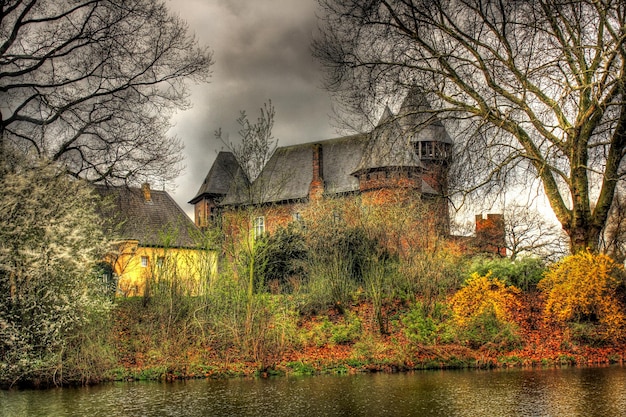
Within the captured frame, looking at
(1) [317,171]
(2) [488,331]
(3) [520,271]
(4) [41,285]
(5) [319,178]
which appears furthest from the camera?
(1) [317,171]

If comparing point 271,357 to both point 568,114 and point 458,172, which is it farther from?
point 568,114

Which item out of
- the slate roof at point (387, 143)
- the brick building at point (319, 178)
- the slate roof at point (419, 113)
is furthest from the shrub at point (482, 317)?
the brick building at point (319, 178)

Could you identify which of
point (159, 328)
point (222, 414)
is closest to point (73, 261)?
A: point (159, 328)

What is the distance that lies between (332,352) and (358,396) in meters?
5.12

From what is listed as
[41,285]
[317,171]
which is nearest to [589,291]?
[41,285]

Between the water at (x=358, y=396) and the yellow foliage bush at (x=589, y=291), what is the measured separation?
2.45 m

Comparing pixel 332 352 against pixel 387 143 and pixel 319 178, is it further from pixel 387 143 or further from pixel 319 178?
pixel 319 178

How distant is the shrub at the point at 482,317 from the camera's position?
614 inches

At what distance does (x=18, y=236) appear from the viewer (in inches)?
512

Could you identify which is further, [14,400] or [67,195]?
[67,195]

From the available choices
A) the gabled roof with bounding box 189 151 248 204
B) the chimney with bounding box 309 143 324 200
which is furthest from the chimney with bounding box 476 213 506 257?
the gabled roof with bounding box 189 151 248 204

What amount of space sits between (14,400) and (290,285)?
12.2 m

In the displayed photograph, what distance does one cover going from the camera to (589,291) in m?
15.9

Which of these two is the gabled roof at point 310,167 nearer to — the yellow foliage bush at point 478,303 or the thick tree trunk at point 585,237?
the thick tree trunk at point 585,237
